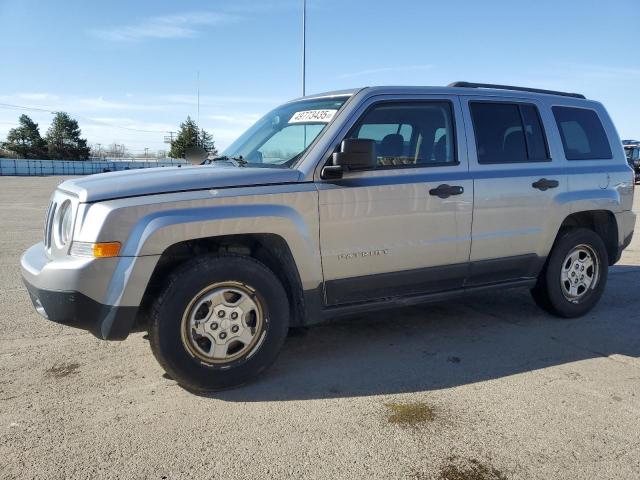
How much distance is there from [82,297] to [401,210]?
2196mm

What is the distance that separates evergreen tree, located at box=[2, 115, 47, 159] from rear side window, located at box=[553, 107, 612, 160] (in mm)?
82322

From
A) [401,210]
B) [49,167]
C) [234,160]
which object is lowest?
[49,167]

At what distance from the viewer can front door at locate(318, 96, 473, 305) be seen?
3686 mm

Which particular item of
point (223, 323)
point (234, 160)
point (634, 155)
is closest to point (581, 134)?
point (234, 160)

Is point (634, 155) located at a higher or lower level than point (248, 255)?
higher

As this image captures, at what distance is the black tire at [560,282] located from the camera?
4.86 meters

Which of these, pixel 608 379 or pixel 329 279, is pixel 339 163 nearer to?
pixel 329 279

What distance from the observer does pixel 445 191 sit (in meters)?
4.04

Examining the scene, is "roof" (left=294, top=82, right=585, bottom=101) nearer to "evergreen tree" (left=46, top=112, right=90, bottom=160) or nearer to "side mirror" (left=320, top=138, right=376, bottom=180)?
"side mirror" (left=320, top=138, right=376, bottom=180)

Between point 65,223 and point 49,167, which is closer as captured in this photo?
point 65,223

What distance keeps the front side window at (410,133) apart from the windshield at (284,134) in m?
0.29

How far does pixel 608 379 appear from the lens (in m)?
3.65

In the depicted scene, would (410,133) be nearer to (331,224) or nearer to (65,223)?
(331,224)

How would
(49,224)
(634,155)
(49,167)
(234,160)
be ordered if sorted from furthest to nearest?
(49,167) < (634,155) < (234,160) < (49,224)
